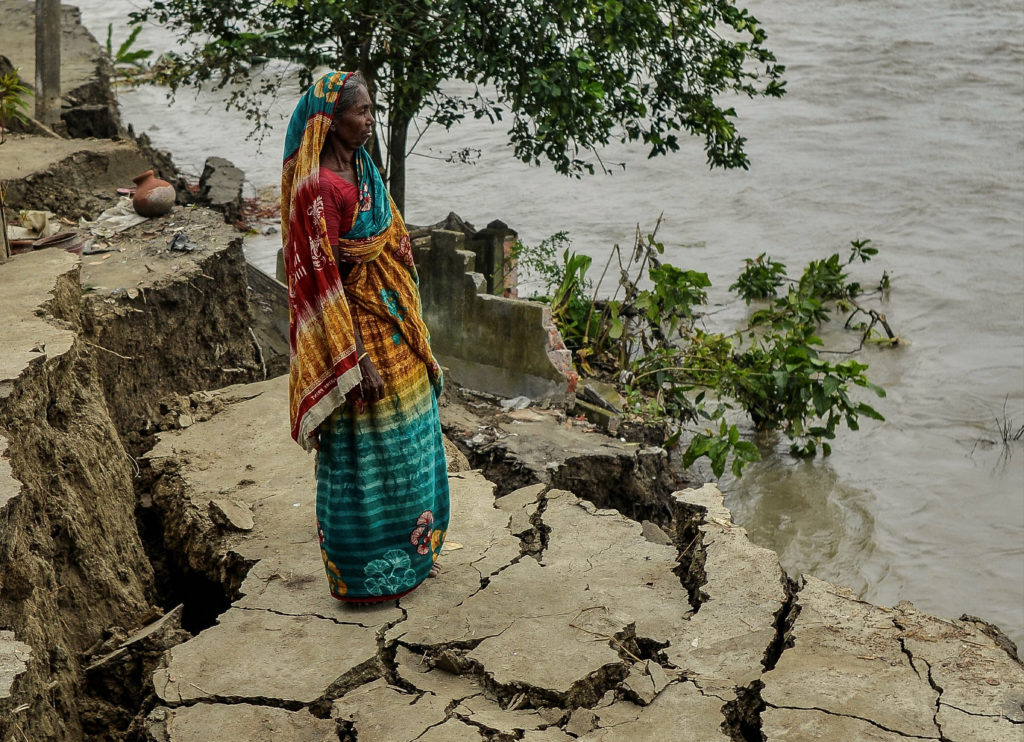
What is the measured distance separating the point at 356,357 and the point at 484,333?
406 cm

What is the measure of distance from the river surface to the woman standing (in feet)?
14.7

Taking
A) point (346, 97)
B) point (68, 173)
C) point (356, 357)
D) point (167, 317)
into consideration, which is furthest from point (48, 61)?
point (356, 357)

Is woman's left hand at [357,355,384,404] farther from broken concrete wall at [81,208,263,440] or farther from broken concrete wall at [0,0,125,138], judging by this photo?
broken concrete wall at [0,0,125,138]

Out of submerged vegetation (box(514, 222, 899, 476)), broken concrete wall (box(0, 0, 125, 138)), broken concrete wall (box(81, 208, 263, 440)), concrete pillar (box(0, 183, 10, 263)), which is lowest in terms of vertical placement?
submerged vegetation (box(514, 222, 899, 476))

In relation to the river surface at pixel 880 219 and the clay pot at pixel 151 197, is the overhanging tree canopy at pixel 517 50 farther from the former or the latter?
the river surface at pixel 880 219

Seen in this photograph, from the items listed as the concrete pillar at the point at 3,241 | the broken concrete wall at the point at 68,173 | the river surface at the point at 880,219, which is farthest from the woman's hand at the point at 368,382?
the river surface at the point at 880,219

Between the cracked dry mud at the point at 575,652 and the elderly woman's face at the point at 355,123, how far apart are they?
5.25 ft

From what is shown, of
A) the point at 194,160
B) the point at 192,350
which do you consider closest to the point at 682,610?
the point at 192,350

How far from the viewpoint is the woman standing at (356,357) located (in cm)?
335

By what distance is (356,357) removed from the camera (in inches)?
134

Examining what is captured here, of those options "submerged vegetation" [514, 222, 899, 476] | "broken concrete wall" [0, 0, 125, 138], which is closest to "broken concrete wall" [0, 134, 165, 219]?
"broken concrete wall" [0, 0, 125, 138]

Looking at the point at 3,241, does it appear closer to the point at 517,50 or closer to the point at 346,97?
the point at 346,97

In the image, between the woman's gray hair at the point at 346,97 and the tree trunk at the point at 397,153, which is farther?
the tree trunk at the point at 397,153

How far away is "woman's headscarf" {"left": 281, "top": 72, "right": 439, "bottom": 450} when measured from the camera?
131 inches
